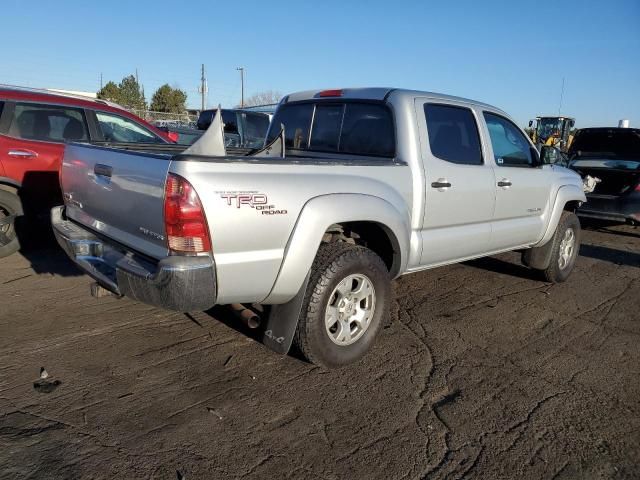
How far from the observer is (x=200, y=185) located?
2.68 m

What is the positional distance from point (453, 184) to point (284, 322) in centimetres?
186

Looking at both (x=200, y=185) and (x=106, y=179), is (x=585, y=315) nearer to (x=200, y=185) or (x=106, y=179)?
(x=200, y=185)

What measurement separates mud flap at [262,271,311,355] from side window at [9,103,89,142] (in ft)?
13.5

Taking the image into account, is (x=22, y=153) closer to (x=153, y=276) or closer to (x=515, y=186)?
(x=153, y=276)

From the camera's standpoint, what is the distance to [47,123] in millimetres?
5992

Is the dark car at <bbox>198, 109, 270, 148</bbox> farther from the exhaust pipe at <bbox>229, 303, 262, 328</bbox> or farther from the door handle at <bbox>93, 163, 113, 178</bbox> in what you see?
the exhaust pipe at <bbox>229, 303, 262, 328</bbox>

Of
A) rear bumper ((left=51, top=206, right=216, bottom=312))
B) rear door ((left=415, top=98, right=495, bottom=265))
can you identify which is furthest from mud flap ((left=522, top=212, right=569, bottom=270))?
rear bumper ((left=51, top=206, right=216, bottom=312))

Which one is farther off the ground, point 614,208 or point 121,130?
point 121,130

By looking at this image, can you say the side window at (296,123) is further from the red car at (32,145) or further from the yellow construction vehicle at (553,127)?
the yellow construction vehicle at (553,127)

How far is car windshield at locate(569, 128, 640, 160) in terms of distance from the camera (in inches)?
368

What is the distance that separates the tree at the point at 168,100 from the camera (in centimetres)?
4928

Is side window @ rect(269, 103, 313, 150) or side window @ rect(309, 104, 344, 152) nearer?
side window @ rect(309, 104, 344, 152)

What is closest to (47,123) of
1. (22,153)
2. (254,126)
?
(22,153)

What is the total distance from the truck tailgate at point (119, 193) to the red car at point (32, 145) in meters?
2.04
